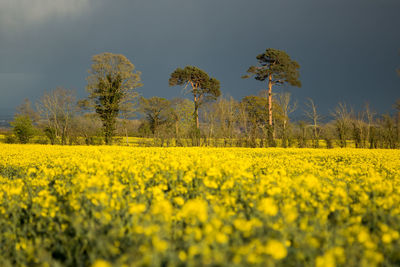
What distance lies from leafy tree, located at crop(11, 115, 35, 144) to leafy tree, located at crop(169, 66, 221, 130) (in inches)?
635

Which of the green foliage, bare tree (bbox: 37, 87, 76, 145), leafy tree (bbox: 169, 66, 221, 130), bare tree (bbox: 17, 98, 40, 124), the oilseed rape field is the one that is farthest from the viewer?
bare tree (bbox: 17, 98, 40, 124)

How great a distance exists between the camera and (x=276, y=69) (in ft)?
84.1

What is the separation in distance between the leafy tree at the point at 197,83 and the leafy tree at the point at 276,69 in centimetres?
567

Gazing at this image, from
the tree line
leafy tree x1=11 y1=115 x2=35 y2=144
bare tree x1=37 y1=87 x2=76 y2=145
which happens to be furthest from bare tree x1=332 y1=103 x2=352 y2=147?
bare tree x1=37 y1=87 x2=76 y2=145

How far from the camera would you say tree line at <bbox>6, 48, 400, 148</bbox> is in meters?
20.8

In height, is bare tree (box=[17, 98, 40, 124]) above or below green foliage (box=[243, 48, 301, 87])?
below

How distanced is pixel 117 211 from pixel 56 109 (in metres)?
37.1

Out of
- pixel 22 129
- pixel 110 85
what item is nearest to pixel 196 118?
pixel 110 85

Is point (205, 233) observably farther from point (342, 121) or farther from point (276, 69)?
point (276, 69)

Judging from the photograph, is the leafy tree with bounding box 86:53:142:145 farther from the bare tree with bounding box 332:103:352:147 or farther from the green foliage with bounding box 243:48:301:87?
the bare tree with bounding box 332:103:352:147

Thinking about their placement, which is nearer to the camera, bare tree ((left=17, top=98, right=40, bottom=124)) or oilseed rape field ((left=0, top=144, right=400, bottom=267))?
oilseed rape field ((left=0, top=144, right=400, bottom=267))

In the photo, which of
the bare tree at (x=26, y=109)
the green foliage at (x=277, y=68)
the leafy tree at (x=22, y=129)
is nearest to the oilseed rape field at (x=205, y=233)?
the green foliage at (x=277, y=68)

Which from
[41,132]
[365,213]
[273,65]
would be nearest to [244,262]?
[365,213]

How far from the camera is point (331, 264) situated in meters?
1.53
